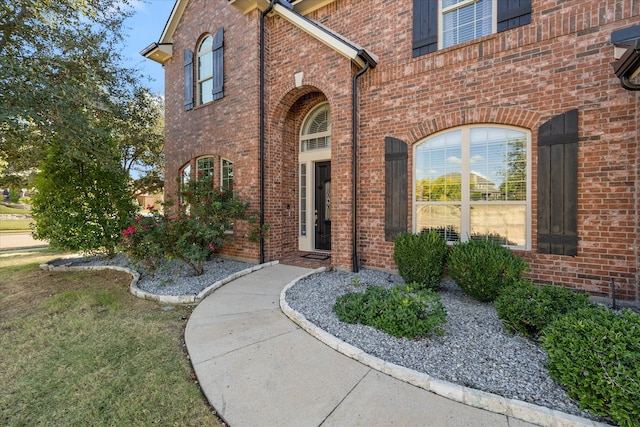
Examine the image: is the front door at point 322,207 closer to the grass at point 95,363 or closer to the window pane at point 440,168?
the window pane at point 440,168

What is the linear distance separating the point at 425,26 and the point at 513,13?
1.39 meters

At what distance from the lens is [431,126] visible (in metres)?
5.34

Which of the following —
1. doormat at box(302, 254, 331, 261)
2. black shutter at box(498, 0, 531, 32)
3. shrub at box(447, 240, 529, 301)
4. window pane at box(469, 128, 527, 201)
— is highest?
black shutter at box(498, 0, 531, 32)

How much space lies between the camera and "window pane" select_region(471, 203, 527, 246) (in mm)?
4766

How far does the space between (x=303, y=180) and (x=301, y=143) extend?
1.02 meters

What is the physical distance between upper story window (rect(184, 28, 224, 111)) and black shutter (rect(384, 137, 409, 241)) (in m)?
5.31

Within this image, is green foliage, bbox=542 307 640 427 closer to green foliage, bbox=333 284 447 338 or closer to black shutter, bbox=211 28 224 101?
green foliage, bbox=333 284 447 338

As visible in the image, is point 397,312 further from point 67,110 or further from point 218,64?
point 218,64

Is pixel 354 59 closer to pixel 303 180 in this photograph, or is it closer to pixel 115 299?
pixel 303 180

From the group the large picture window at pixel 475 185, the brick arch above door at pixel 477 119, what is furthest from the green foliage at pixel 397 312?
the brick arch above door at pixel 477 119

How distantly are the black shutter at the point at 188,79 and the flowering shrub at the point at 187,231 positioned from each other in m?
3.85

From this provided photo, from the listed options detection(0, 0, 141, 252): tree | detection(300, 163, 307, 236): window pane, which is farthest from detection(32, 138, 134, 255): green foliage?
detection(300, 163, 307, 236): window pane

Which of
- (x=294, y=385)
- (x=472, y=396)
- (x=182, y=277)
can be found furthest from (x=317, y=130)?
(x=472, y=396)

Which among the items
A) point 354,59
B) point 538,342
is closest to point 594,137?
point 538,342
